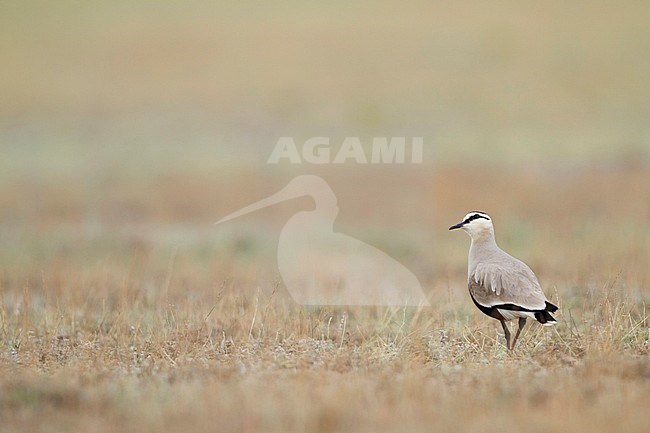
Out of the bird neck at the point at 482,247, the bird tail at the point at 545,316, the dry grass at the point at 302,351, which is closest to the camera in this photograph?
the dry grass at the point at 302,351

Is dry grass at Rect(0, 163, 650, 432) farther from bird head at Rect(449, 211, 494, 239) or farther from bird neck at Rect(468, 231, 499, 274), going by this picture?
bird head at Rect(449, 211, 494, 239)

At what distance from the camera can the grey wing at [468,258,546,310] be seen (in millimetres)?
7371

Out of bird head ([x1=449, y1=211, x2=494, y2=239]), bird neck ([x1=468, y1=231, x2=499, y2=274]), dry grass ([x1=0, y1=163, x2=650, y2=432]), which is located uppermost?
bird head ([x1=449, y1=211, x2=494, y2=239])

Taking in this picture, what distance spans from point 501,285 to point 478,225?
0.62 m

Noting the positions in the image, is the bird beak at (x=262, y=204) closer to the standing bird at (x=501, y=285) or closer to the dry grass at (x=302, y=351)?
the dry grass at (x=302, y=351)

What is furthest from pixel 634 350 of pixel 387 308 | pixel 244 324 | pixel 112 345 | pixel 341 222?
pixel 341 222

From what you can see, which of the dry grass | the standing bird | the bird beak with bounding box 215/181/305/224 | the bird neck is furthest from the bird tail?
the bird beak with bounding box 215/181/305/224

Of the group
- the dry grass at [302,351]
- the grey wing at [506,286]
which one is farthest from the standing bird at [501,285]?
the dry grass at [302,351]

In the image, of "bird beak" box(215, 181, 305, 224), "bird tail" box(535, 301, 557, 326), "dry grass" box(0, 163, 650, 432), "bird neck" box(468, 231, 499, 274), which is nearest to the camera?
"dry grass" box(0, 163, 650, 432)

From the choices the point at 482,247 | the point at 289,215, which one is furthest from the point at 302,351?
the point at 289,215

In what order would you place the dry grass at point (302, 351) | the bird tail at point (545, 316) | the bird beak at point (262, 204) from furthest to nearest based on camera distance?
the bird beak at point (262, 204) → the bird tail at point (545, 316) → the dry grass at point (302, 351)

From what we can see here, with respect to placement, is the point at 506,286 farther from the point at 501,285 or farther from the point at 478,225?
the point at 478,225

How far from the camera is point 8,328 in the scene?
347 inches

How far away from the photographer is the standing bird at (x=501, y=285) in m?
7.36
